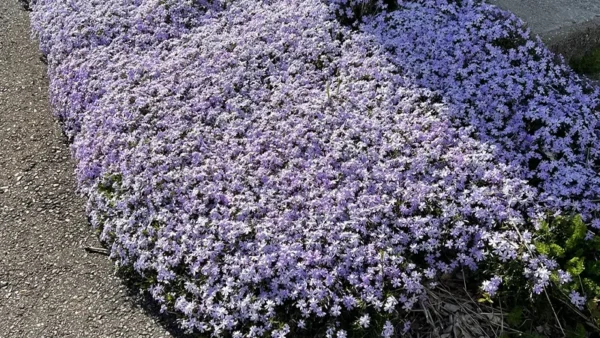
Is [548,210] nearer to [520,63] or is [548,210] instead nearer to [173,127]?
[520,63]

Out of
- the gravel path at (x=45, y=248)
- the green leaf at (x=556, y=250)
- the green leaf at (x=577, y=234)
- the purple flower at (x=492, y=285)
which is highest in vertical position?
the green leaf at (x=577, y=234)

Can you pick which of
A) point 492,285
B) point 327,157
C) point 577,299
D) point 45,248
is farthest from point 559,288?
point 45,248

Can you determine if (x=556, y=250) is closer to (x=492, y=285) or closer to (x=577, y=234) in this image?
(x=577, y=234)

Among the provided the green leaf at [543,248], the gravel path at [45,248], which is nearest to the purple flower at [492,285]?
the green leaf at [543,248]

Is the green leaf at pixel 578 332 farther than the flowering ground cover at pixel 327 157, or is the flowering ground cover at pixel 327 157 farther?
the flowering ground cover at pixel 327 157

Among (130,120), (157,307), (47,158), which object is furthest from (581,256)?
(47,158)

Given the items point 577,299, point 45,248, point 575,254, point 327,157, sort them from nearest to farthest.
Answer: point 577,299, point 575,254, point 327,157, point 45,248

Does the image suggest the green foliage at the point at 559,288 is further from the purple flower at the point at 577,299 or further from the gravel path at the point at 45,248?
the gravel path at the point at 45,248

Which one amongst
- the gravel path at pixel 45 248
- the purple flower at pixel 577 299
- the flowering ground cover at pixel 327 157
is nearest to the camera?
the purple flower at pixel 577 299
